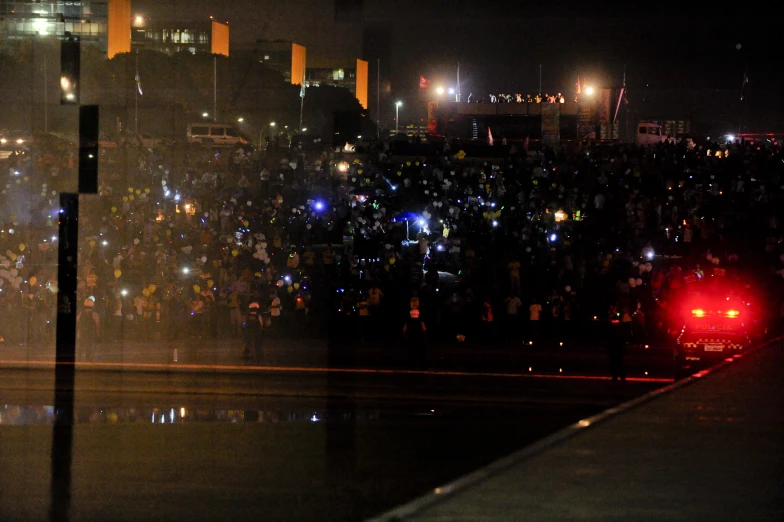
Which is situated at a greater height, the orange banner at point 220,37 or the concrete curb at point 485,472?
the orange banner at point 220,37

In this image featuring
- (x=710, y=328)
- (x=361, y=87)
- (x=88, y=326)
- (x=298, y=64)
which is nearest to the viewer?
(x=710, y=328)

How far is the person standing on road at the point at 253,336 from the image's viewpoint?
1727 cm

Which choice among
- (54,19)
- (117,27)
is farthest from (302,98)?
(117,27)

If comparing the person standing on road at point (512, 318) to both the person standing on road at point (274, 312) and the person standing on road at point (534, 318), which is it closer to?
the person standing on road at point (534, 318)

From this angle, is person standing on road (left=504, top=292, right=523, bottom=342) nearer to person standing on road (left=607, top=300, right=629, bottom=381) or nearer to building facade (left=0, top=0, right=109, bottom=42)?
person standing on road (left=607, top=300, right=629, bottom=381)

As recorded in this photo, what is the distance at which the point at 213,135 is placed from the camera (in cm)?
2608

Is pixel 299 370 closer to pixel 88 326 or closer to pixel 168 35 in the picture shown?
pixel 88 326

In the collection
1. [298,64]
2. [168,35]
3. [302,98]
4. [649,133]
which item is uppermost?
[649,133]

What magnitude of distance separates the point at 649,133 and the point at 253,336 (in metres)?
25.9

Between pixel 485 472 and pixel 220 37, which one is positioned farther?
pixel 220 37

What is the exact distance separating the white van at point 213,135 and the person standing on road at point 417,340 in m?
11.3

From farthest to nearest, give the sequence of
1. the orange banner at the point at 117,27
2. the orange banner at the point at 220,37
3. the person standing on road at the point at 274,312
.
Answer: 1. the person standing on road at the point at 274,312
2. the orange banner at the point at 220,37
3. the orange banner at the point at 117,27

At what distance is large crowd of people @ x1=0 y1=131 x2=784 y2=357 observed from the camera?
66.0ft

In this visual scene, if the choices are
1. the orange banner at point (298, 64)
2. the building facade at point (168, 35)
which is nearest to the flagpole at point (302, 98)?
the orange banner at point (298, 64)
